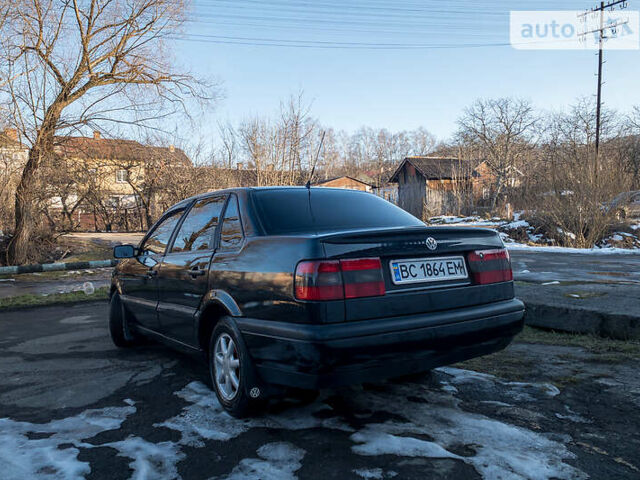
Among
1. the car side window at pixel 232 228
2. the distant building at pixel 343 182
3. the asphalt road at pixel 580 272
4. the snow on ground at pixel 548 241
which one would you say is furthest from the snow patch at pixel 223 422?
the distant building at pixel 343 182

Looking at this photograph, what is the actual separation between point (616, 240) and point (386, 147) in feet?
253

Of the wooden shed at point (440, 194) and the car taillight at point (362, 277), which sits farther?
the wooden shed at point (440, 194)

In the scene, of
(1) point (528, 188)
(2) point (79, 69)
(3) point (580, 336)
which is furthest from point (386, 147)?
(3) point (580, 336)

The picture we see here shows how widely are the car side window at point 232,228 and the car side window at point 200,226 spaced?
0.42 feet

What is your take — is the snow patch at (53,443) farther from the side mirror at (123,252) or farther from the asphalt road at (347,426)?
the side mirror at (123,252)

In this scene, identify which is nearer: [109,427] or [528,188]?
[109,427]

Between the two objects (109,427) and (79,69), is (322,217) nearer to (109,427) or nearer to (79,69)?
(109,427)

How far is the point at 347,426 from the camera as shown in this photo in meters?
2.84

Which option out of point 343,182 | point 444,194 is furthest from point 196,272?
point 343,182

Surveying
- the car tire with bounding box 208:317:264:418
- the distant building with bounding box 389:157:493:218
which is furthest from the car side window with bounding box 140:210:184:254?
the distant building with bounding box 389:157:493:218

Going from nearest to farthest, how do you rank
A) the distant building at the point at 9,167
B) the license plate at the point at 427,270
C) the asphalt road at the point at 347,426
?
the asphalt road at the point at 347,426 → the license plate at the point at 427,270 → the distant building at the point at 9,167

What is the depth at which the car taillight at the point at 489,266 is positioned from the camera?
3.11 meters

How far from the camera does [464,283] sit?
303 centimetres

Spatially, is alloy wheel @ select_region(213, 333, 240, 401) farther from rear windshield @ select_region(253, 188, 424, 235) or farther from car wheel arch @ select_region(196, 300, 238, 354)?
rear windshield @ select_region(253, 188, 424, 235)
